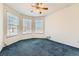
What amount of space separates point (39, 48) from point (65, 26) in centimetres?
103

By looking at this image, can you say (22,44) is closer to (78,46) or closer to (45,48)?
(45,48)

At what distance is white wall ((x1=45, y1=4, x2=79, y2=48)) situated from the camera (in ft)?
9.10

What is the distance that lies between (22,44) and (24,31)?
374 millimetres

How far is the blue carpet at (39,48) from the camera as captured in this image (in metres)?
2.51

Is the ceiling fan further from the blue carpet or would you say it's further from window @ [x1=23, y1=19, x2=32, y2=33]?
the blue carpet

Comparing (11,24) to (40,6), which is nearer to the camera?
(11,24)

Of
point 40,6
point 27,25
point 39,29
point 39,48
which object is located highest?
point 40,6

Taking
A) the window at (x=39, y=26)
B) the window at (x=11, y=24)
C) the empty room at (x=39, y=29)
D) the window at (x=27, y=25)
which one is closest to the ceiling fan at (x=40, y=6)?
the empty room at (x=39, y=29)

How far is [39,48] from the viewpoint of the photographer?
8.93 ft

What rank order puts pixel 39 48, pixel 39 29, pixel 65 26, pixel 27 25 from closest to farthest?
1. pixel 39 29
2. pixel 27 25
3. pixel 39 48
4. pixel 65 26

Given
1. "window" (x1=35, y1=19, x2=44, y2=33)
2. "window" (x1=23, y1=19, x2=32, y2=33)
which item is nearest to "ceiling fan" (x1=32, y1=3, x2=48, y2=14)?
"window" (x1=35, y1=19, x2=44, y2=33)

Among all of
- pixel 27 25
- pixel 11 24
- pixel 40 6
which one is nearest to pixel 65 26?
pixel 40 6

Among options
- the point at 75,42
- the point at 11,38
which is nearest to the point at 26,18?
the point at 11,38

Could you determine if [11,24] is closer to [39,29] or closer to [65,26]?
[39,29]
